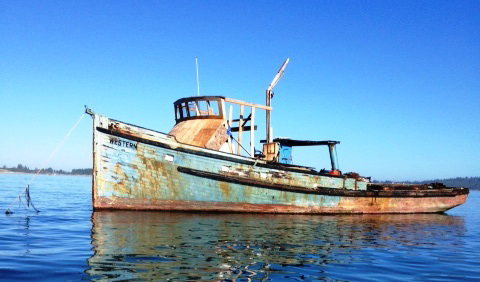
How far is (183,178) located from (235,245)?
5.97m

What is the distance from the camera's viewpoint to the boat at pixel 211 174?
1330 cm

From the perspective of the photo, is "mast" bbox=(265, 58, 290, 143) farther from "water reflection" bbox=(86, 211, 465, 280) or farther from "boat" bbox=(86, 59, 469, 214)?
"water reflection" bbox=(86, 211, 465, 280)

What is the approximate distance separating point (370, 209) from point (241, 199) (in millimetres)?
6913

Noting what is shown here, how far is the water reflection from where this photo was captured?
5984 millimetres

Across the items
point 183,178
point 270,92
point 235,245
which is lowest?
point 235,245

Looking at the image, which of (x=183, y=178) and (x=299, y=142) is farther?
(x=299, y=142)

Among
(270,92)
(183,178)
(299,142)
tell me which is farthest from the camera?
(270,92)

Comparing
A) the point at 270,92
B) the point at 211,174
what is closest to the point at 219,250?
the point at 211,174

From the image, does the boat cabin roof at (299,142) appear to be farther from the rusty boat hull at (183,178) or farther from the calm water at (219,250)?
the calm water at (219,250)

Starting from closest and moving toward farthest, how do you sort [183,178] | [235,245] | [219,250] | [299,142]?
1. [219,250]
2. [235,245]
3. [183,178]
4. [299,142]

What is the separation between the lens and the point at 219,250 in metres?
7.58

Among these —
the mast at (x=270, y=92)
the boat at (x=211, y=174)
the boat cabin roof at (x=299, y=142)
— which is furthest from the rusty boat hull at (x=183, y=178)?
the mast at (x=270, y=92)

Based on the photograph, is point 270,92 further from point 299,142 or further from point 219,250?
point 219,250

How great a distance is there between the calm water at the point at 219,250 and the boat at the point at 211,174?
4.76 feet
